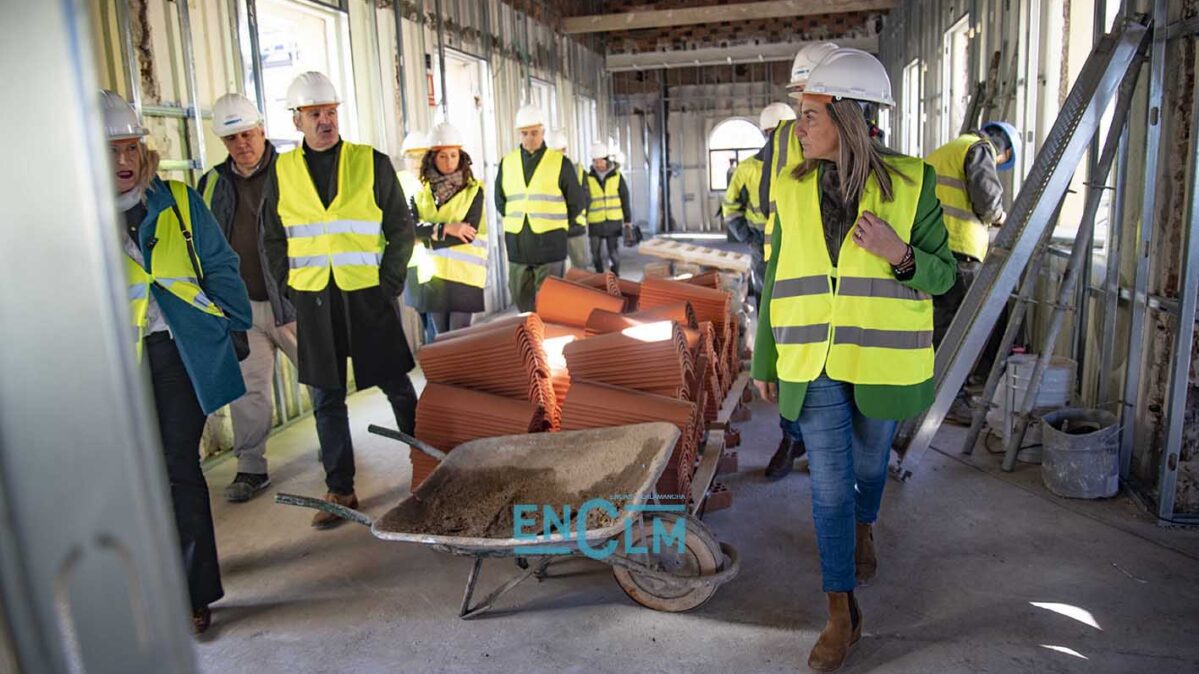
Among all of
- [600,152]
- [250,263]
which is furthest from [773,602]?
[600,152]

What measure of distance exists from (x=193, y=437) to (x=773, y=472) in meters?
2.86

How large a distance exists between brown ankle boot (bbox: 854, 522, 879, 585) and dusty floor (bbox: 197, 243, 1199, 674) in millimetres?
104

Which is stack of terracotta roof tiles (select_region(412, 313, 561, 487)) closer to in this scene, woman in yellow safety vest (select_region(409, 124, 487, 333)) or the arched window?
woman in yellow safety vest (select_region(409, 124, 487, 333))

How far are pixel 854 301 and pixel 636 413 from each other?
115 cm

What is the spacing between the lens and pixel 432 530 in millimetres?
3074

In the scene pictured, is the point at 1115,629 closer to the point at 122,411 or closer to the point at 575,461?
the point at 575,461

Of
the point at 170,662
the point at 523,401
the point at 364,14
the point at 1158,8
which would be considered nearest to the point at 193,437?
the point at 523,401

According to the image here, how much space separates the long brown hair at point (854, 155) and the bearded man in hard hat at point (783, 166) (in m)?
0.18

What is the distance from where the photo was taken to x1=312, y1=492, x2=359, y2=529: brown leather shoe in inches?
164

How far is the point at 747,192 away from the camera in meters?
6.32

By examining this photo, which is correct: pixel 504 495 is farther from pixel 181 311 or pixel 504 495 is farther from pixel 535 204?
pixel 535 204

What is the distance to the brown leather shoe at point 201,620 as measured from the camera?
317 centimetres

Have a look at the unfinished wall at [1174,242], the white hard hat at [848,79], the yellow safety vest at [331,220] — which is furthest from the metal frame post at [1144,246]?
the yellow safety vest at [331,220]

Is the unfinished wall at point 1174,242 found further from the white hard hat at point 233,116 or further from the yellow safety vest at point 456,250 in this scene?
the white hard hat at point 233,116
